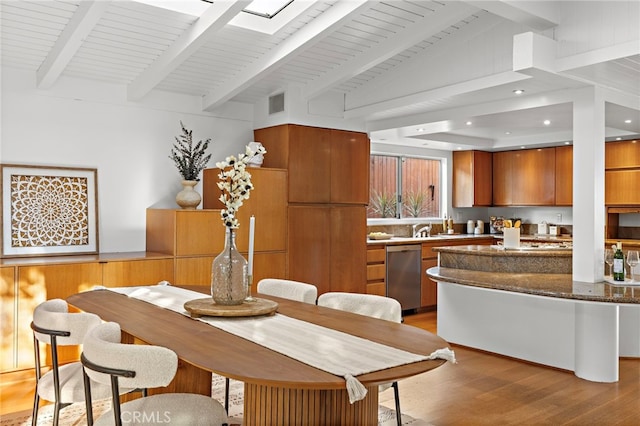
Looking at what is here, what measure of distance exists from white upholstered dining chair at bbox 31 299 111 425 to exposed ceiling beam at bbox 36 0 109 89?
6.40 feet

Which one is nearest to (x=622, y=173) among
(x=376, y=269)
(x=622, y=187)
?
(x=622, y=187)

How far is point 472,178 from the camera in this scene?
26.8 feet

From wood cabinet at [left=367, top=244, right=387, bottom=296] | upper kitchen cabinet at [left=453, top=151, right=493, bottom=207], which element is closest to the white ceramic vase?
wood cabinet at [left=367, top=244, right=387, bottom=296]

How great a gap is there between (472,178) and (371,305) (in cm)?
571

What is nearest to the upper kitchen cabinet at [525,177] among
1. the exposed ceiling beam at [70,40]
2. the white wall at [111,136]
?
the white wall at [111,136]

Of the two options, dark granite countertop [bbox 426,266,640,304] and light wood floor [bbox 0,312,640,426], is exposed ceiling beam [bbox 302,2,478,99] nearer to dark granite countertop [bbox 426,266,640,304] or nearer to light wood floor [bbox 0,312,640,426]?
dark granite countertop [bbox 426,266,640,304]

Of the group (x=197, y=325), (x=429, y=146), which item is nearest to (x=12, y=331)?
(x=197, y=325)

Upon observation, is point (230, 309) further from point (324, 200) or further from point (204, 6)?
point (324, 200)

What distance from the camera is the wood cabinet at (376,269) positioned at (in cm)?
632

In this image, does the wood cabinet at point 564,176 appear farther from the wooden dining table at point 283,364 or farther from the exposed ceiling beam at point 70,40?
the exposed ceiling beam at point 70,40

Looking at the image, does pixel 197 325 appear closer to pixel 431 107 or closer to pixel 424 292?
pixel 431 107

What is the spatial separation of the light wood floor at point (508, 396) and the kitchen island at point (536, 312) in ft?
0.61

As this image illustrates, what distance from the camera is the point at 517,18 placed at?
11.9 feet

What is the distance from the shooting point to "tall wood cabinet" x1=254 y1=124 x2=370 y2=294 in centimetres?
554
